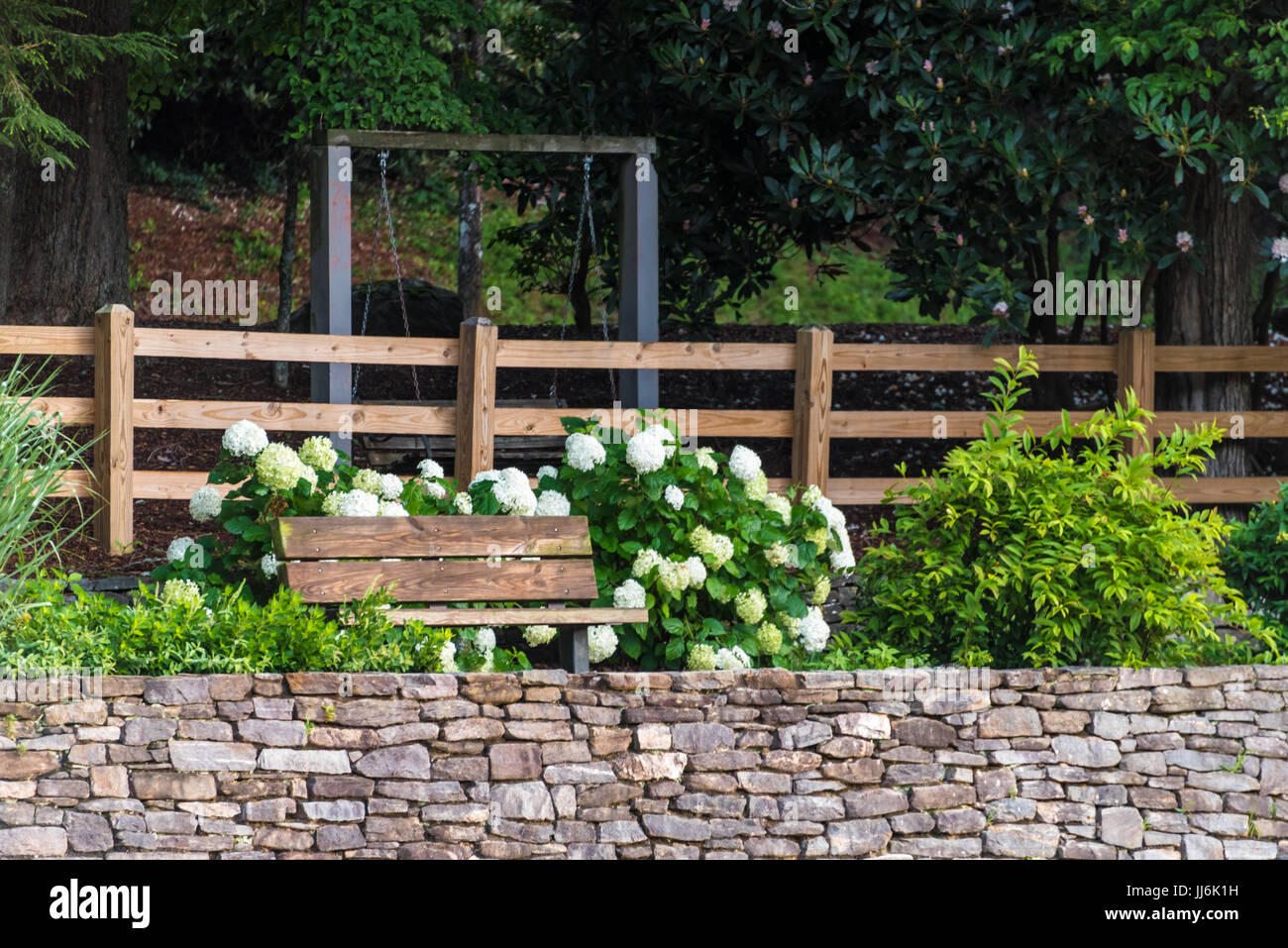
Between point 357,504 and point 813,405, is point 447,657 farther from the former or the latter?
point 813,405

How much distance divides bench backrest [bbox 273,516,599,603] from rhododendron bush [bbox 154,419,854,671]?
9.7 inches

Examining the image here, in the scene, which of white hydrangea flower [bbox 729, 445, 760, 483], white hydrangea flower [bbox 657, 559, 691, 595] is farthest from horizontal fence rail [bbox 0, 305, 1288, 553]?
white hydrangea flower [bbox 657, 559, 691, 595]

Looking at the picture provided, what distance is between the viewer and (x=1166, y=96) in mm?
8461

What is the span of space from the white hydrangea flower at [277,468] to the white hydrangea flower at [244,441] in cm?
4

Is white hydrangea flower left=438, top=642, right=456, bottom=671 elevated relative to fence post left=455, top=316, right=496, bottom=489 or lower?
lower

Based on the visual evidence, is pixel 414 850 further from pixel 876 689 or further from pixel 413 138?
pixel 413 138

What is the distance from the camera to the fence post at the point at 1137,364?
331 inches

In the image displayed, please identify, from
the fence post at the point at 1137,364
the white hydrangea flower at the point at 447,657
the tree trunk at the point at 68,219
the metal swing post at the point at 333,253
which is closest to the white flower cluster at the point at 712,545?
the white hydrangea flower at the point at 447,657

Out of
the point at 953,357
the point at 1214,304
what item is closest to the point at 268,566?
the point at 953,357

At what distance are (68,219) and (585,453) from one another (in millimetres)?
6858

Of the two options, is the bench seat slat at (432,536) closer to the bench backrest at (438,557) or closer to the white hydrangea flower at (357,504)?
the bench backrest at (438,557)

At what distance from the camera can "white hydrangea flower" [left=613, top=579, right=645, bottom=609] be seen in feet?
18.2

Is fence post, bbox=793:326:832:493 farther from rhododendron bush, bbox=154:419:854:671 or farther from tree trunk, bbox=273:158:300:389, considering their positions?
tree trunk, bbox=273:158:300:389

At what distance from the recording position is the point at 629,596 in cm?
557
